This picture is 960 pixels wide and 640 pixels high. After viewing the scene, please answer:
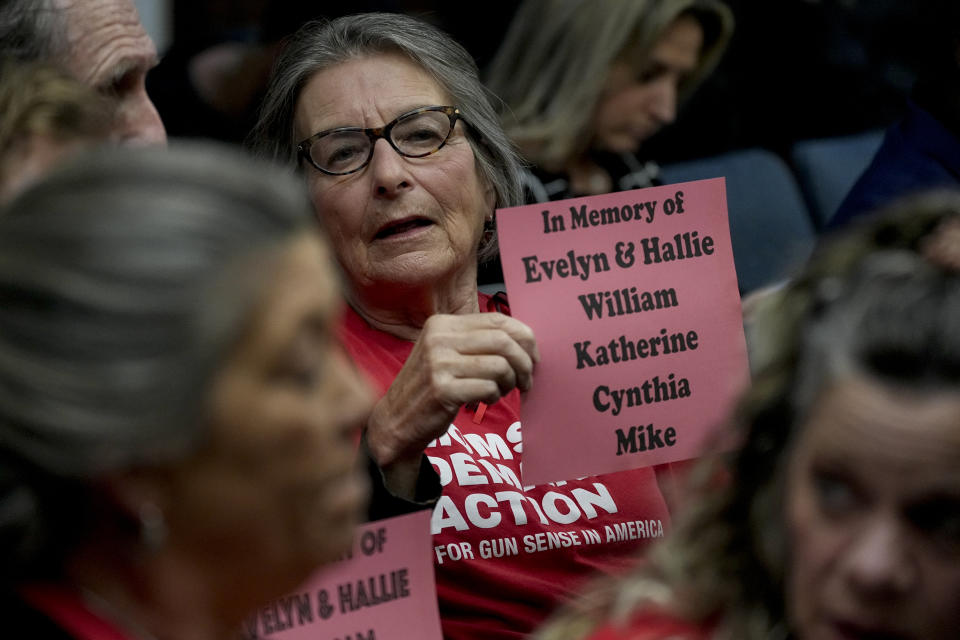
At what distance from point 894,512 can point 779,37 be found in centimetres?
390

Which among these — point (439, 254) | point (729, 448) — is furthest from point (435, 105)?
point (729, 448)

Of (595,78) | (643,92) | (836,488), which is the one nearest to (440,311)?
(836,488)

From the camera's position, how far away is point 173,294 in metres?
0.98

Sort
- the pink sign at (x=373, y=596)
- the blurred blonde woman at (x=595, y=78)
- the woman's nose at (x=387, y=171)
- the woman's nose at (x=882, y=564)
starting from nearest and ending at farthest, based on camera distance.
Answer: the woman's nose at (x=882, y=564)
the pink sign at (x=373, y=596)
the woman's nose at (x=387, y=171)
the blurred blonde woman at (x=595, y=78)

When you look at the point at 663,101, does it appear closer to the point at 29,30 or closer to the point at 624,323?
the point at 624,323

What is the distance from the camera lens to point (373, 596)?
177 centimetres

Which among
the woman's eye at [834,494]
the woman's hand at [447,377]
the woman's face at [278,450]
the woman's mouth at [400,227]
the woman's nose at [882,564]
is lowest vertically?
the woman's nose at [882,564]

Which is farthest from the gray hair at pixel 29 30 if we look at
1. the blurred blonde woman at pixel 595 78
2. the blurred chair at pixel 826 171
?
the blurred chair at pixel 826 171

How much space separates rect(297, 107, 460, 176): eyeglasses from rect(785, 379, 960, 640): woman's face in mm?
1288

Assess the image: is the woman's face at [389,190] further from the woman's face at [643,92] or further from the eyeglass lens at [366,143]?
the woman's face at [643,92]

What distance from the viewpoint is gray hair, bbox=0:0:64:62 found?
2215 millimetres

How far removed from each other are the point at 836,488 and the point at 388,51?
1486mm

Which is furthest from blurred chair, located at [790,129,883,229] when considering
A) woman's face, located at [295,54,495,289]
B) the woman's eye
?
the woman's eye

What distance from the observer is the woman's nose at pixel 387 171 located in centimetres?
231
